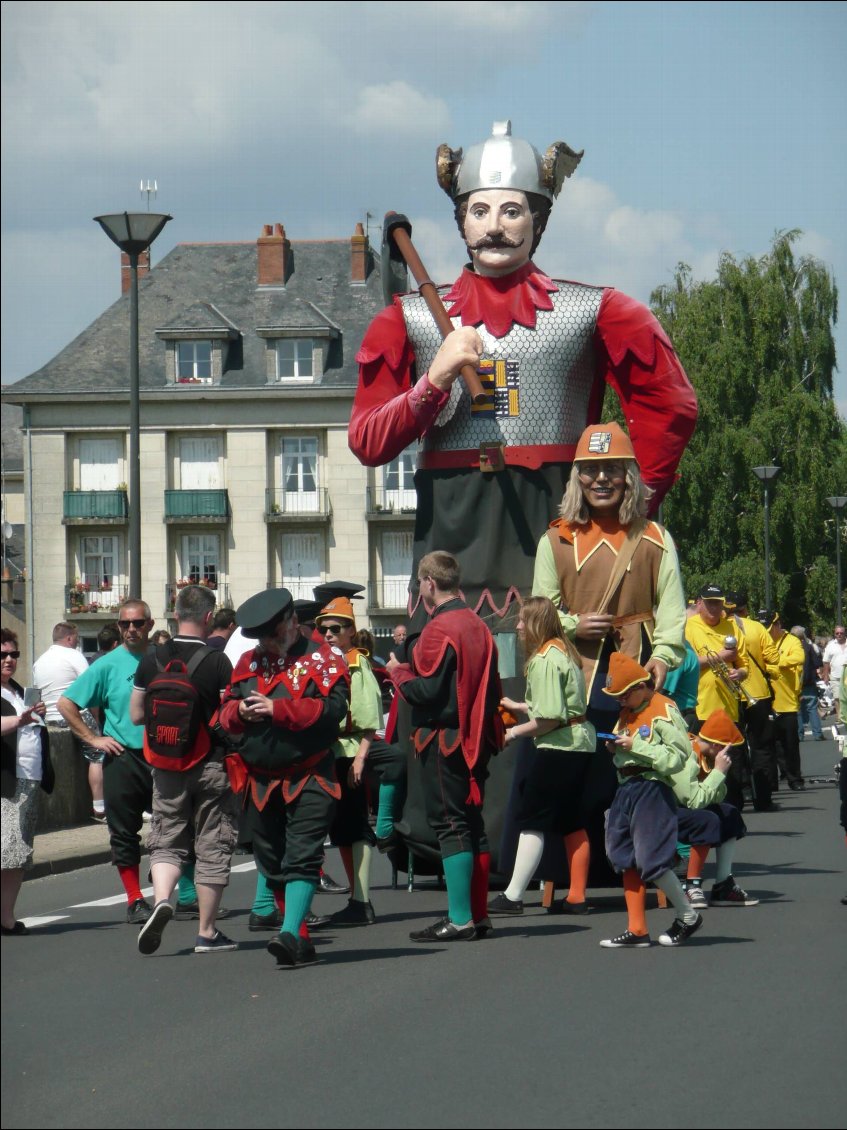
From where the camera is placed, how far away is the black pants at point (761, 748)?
1798cm

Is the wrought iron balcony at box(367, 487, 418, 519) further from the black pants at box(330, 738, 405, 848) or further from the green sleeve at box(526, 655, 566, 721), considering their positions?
the green sleeve at box(526, 655, 566, 721)

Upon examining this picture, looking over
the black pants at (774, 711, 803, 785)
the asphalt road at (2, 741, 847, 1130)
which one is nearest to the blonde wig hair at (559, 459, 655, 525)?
the asphalt road at (2, 741, 847, 1130)

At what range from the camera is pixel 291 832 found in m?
8.43

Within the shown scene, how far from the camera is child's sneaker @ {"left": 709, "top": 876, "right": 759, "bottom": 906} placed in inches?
412

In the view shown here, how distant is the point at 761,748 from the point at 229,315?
159 ft

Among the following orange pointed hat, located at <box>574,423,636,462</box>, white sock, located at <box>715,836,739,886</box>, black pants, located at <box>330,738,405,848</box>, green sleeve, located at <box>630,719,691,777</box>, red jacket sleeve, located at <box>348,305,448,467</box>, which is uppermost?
red jacket sleeve, located at <box>348,305,448,467</box>

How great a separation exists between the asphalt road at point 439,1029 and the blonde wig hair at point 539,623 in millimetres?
1344

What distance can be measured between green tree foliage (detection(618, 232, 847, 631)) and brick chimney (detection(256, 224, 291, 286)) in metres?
17.7

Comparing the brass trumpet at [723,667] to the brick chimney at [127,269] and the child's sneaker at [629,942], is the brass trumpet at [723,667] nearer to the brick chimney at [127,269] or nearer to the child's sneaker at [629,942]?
the child's sneaker at [629,942]

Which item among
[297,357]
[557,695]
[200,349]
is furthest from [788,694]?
[200,349]

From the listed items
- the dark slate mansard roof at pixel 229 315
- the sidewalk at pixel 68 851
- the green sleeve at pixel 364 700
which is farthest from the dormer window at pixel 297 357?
the green sleeve at pixel 364 700

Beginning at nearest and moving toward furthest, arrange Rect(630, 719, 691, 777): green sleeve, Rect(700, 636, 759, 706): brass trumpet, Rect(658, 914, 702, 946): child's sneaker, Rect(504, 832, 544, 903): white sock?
Rect(630, 719, 691, 777): green sleeve
Rect(658, 914, 702, 946): child's sneaker
Rect(504, 832, 544, 903): white sock
Rect(700, 636, 759, 706): brass trumpet

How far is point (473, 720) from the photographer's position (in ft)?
29.5

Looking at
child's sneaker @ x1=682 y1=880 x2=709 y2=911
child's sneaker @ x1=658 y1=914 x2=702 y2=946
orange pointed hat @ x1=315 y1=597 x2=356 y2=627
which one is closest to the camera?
child's sneaker @ x1=658 y1=914 x2=702 y2=946
